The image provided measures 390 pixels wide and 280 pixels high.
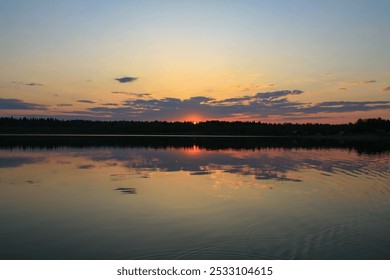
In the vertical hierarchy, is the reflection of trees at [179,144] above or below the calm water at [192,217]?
above

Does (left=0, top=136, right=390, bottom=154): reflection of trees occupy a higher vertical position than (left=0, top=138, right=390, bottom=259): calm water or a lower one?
higher

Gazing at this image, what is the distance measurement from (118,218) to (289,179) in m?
13.5

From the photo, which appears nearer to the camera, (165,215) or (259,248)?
(259,248)

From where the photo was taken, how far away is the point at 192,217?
1321 centimetres

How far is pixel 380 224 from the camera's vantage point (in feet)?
41.3

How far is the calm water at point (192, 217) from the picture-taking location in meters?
9.73

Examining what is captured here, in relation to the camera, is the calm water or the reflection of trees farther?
the reflection of trees

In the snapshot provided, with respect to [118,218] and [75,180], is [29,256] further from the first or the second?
[75,180]

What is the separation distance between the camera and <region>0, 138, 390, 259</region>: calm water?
9.73 meters

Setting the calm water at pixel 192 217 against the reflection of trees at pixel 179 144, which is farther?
the reflection of trees at pixel 179 144

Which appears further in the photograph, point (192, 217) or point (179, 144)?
point (179, 144)

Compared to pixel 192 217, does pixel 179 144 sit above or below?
above
